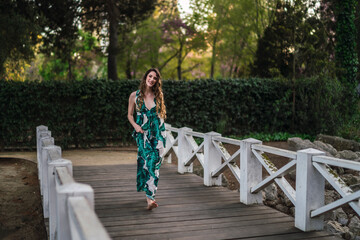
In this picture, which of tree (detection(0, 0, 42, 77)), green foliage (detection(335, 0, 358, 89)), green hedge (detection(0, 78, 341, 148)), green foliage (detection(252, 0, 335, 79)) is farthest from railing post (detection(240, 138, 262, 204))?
green foliage (detection(335, 0, 358, 89))

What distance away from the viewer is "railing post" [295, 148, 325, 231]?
4477mm

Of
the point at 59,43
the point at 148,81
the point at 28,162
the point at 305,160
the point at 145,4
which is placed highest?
the point at 145,4

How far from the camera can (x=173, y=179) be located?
311 inches

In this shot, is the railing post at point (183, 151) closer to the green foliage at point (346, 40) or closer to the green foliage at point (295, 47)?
the green foliage at point (295, 47)

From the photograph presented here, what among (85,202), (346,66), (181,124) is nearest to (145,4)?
(181,124)

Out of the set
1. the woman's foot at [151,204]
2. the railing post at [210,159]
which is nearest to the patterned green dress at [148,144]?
the woman's foot at [151,204]

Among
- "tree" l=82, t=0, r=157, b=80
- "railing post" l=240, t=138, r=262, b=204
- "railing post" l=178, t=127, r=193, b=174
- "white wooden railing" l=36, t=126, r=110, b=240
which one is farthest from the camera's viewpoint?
"tree" l=82, t=0, r=157, b=80

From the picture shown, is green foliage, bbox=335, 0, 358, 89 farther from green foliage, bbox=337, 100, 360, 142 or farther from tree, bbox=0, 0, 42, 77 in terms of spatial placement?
tree, bbox=0, 0, 42, 77

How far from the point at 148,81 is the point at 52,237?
2.52 meters

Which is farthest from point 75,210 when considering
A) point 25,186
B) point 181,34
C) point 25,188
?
point 181,34

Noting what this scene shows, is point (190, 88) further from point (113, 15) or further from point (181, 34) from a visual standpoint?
point (181, 34)

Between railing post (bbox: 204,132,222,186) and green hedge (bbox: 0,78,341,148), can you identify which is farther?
green hedge (bbox: 0,78,341,148)

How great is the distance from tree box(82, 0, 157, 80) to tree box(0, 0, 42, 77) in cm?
306

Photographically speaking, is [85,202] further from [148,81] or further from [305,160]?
[148,81]
